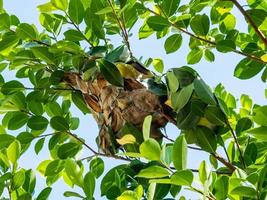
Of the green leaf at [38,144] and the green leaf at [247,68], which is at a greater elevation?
the green leaf at [247,68]

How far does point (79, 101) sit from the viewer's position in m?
1.68

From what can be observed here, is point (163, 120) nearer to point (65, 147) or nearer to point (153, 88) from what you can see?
point (153, 88)

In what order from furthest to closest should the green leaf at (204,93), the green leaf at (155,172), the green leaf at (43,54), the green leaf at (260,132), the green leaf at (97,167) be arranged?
the green leaf at (97,167)
the green leaf at (43,54)
the green leaf at (204,93)
the green leaf at (260,132)
the green leaf at (155,172)

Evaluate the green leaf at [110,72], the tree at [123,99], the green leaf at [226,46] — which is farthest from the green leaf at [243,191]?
the green leaf at [226,46]

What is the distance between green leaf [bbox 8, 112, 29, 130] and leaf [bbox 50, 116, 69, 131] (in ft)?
0.37

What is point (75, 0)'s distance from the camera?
157 centimetres

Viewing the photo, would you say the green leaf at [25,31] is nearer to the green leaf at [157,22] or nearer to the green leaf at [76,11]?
the green leaf at [76,11]

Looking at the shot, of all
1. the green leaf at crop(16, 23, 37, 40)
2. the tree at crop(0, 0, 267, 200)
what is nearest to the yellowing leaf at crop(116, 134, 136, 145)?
the tree at crop(0, 0, 267, 200)

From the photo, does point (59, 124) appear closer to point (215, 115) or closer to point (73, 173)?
point (73, 173)

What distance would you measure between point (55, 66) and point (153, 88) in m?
0.35

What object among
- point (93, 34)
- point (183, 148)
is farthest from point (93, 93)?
point (183, 148)

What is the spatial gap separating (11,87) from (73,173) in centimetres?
50

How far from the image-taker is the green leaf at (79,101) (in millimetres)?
1650

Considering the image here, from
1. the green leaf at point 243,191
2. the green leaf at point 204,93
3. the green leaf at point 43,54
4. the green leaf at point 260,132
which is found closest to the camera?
the green leaf at point 243,191
